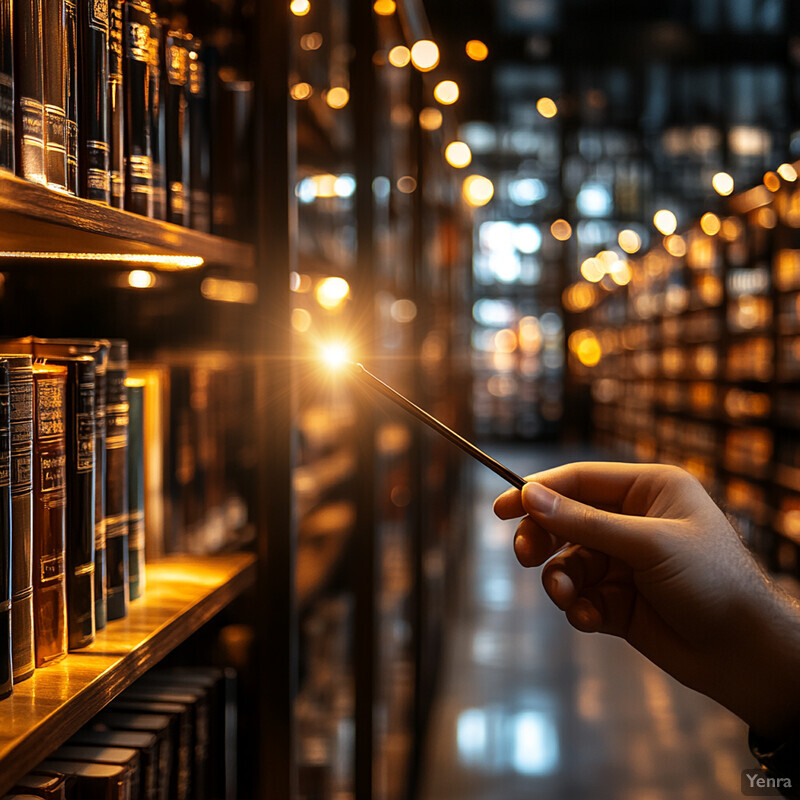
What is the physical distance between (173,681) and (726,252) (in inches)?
279

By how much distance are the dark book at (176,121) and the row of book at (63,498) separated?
0.70ft

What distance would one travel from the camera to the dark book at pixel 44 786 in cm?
88

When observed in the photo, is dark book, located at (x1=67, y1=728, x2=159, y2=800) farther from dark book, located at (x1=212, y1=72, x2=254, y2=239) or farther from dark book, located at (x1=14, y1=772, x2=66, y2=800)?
dark book, located at (x1=212, y1=72, x2=254, y2=239)

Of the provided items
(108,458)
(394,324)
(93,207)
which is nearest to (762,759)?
(108,458)

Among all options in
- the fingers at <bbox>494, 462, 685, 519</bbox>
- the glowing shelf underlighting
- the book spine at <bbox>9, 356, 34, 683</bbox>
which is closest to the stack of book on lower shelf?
the book spine at <bbox>9, 356, 34, 683</bbox>

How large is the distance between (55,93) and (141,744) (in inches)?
28.9

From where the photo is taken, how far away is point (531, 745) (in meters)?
3.46

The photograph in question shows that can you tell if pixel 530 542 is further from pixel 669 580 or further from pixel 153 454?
pixel 153 454

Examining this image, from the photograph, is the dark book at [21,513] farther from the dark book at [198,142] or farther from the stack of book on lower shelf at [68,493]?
the dark book at [198,142]

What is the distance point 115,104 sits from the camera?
91cm

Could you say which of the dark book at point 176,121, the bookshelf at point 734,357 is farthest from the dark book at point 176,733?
the bookshelf at point 734,357

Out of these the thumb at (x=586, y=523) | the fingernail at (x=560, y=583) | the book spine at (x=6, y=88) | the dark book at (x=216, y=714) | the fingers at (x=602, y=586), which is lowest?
the dark book at (x=216, y=714)

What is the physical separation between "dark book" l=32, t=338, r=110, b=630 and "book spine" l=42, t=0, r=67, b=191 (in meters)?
0.20

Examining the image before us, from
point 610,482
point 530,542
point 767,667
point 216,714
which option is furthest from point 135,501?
point 767,667
